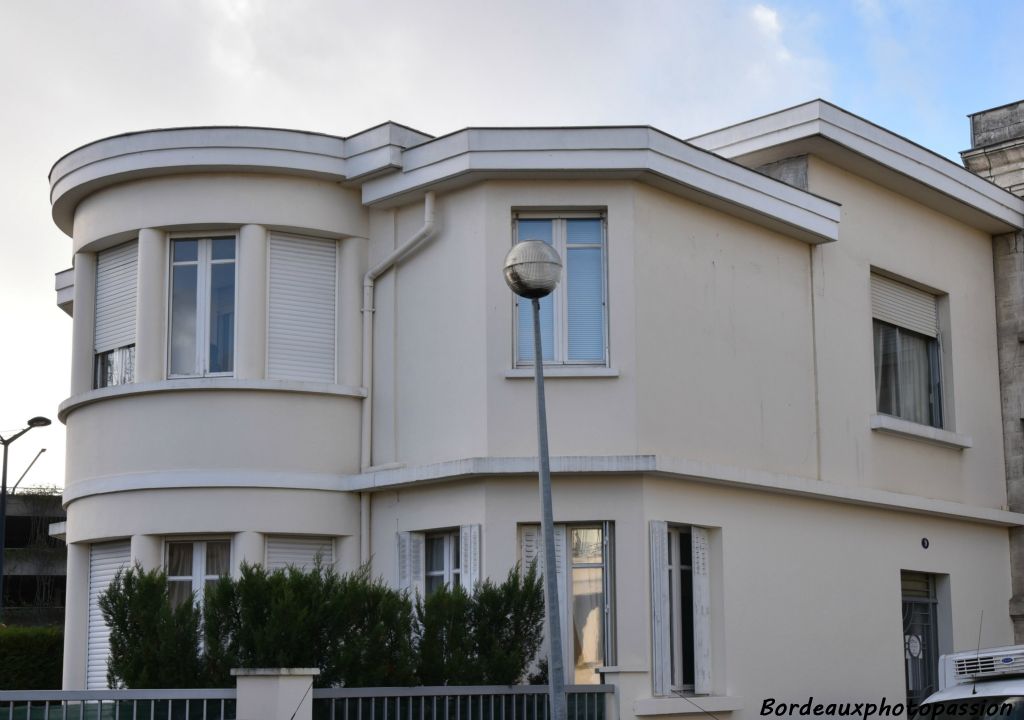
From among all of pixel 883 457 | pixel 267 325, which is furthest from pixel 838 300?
pixel 267 325

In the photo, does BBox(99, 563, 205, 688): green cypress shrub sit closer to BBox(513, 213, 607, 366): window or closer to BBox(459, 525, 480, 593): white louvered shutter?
Answer: BBox(459, 525, 480, 593): white louvered shutter

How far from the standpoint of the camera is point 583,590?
1495 cm

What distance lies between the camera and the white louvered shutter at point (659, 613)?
1476 centimetres

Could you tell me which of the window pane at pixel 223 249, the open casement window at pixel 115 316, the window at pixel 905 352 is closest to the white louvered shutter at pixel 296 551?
the open casement window at pixel 115 316

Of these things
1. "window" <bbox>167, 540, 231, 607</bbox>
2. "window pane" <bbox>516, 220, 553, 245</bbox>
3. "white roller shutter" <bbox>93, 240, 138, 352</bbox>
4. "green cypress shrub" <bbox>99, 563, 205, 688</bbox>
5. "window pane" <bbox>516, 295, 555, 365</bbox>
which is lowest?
"green cypress shrub" <bbox>99, 563, 205, 688</bbox>

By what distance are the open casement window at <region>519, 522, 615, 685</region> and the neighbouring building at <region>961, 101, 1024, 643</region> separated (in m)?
7.84

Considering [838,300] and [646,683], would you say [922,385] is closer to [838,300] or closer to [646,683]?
[838,300]

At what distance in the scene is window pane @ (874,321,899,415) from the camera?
18969mm

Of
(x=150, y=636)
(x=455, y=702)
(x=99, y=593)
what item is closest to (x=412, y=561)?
(x=455, y=702)

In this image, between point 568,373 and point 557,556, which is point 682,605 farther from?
point 568,373

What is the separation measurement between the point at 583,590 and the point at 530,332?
2.69 meters

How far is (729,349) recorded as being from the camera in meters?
16.5

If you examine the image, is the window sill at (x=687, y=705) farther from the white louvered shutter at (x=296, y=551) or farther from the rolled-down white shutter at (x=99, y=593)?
the rolled-down white shutter at (x=99, y=593)

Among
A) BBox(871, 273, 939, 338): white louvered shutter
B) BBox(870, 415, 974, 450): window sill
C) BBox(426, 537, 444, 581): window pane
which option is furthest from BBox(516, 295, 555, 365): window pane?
BBox(871, 273, 939, 338): white louvered shutter
